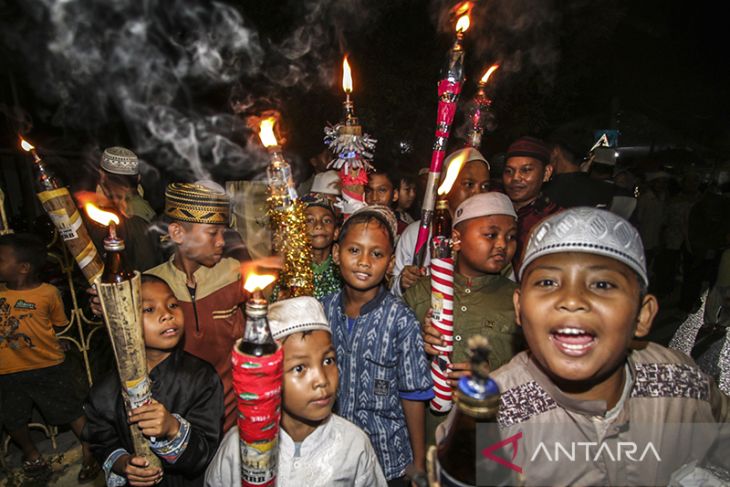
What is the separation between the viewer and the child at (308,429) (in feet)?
7.25

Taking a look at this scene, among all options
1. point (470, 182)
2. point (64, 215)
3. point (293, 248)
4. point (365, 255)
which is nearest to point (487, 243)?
point (365, 255)

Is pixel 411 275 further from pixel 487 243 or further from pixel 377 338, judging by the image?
pixel 377 338

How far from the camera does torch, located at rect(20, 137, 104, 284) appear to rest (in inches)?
83.8

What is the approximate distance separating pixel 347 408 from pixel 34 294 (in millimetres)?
3443

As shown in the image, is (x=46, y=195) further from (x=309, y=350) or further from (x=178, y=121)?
(x=178, y=121)

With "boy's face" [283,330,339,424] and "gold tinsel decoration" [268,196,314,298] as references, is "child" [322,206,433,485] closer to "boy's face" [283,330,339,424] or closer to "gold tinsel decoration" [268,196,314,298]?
"gold tinsel decoration" [268,196,314,298]

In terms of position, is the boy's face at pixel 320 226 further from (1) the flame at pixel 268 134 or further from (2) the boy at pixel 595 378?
(2) the boy at pixel 595 378

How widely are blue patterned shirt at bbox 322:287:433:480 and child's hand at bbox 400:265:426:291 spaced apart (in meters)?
0.64

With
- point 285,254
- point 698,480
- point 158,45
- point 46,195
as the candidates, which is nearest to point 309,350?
point 285,254

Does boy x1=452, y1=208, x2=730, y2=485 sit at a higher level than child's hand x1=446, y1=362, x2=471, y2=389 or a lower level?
higher

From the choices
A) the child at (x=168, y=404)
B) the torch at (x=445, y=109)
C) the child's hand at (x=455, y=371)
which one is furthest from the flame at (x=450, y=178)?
the child at (x=168, y=404)

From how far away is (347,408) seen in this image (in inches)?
117

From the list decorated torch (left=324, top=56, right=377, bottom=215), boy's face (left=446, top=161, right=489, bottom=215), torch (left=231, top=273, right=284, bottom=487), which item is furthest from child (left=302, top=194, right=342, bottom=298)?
torch (left=231, top=273, right=284, bottom=487)

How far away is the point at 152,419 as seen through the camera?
1959 mm
